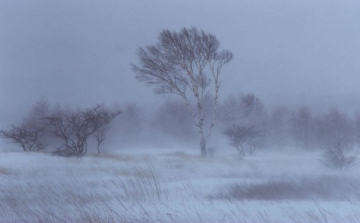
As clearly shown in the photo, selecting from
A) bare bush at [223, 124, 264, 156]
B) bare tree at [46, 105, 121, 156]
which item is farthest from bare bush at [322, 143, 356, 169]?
bare bush at [223, 124, 264, 156]

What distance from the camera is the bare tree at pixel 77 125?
22.8 meters

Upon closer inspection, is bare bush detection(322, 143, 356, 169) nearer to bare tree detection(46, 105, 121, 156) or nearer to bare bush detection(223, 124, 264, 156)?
bare tree detection(46, 105, 121, 156)

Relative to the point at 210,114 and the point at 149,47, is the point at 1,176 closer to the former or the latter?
the point at 149,47

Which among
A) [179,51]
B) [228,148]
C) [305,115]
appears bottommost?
[228,148]

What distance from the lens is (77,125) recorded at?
927 inches

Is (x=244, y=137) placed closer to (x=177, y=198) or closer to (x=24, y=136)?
(x=24, y=136)

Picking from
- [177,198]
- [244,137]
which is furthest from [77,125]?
[177,198]

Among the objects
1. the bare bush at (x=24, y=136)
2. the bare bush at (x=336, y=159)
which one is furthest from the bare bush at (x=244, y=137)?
the bare bush at (x=336, y=159)

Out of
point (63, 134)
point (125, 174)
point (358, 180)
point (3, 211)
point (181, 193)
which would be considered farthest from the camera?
point (63, 134)

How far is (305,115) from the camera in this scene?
90.3 ft

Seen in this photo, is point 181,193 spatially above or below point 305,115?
below


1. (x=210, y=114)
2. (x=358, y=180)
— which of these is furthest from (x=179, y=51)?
(x=358, y=180)

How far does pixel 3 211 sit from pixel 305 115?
899 inches

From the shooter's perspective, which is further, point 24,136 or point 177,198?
point 24,136
